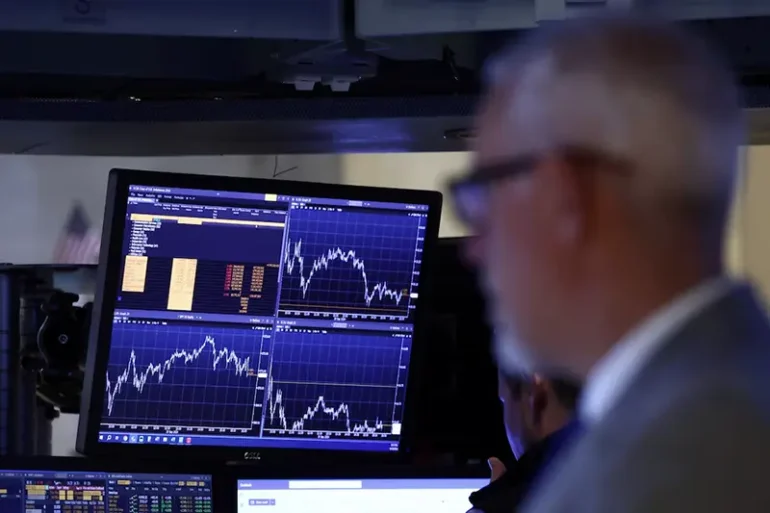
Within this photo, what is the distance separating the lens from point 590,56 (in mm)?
890

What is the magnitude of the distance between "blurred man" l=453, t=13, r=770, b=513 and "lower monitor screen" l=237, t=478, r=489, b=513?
66 centimetres

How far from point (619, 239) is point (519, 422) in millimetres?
618

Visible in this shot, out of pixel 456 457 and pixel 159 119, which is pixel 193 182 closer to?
pixel 159 119

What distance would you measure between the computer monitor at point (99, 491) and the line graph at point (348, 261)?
311mm

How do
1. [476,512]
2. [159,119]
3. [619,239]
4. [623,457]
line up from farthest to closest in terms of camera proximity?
[159,119] < [476,512] < [619,239] < [623,457]

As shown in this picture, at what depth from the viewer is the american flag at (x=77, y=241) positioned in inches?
103

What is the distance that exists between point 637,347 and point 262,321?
0.85 meters

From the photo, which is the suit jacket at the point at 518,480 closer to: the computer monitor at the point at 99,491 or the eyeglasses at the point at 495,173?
the eyeglasses at the point at 495,173

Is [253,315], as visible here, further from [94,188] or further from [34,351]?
[94,188]

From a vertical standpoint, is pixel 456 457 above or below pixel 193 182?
below

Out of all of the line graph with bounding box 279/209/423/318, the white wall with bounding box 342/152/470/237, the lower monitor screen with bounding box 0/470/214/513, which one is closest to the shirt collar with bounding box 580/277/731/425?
the line graph with bounding box 279/209/423/318

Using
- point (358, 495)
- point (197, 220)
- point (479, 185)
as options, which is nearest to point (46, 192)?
point (197, 220)

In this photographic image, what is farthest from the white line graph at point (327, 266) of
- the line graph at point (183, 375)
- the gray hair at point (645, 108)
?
the gray hair at point (645, 108)

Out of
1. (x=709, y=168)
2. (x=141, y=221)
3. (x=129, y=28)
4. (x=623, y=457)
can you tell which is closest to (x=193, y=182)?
(x=141, y=221)
